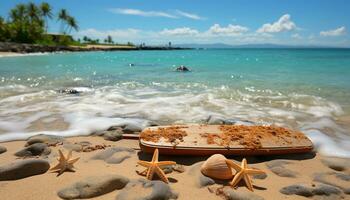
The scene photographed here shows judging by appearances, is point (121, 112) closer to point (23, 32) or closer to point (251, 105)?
point (251, 105)

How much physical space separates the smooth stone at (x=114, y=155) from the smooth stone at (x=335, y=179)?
273cm

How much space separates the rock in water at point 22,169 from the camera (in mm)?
3900

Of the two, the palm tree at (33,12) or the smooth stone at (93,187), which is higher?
the palm tree at (33,12)

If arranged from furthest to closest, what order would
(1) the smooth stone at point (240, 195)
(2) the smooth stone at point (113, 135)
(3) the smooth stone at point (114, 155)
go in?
1. (2) the smooth stone at point (113, 135)
2. (3) the smooth stone at point (114, 155)
3. (1) the smooth stone at point (240, 195)

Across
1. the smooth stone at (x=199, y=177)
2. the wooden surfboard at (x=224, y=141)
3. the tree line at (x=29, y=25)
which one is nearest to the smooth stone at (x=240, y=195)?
the smooth stone at (x=199, y=177)

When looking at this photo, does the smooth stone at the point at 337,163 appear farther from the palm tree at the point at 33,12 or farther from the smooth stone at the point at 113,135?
the palm tree at the point at 33,12

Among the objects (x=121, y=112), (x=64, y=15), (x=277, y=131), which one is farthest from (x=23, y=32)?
(x=277, y=131)

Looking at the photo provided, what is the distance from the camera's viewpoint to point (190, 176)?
4137mm

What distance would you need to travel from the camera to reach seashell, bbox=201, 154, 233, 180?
13.0 ft

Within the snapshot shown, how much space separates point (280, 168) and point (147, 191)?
78.1 inches

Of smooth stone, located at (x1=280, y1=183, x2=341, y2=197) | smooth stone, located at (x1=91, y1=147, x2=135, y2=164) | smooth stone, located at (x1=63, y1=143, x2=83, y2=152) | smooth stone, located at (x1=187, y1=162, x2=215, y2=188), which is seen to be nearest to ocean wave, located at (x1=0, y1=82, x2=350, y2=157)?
smooth stone, located at (x1=63, y1=143, x2=83, y2=152)

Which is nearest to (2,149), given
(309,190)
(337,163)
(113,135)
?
(113,135)

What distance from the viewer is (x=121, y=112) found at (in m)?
8.23

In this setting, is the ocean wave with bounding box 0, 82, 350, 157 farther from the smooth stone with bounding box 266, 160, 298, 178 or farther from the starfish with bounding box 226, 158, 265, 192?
the starfish with bounding box 226, 158, 265, 192
